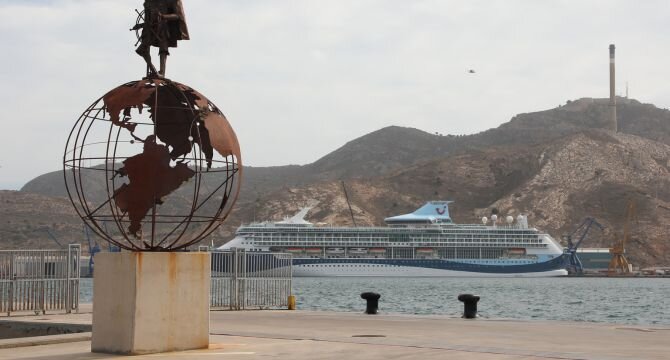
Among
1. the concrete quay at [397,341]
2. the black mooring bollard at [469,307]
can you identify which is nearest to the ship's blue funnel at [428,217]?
the black mooring bollard at [469,307]

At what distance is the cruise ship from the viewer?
12888 centimetres

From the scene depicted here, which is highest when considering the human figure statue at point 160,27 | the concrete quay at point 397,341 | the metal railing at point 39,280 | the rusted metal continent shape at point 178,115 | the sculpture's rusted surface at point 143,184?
the human figure statue at point 160,27

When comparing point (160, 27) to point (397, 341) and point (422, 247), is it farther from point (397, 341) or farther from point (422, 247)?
point (422, 247)

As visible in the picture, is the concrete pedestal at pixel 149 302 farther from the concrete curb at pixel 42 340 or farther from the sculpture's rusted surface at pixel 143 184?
the concrete curb at pixel 42 340

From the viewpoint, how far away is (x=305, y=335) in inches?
587

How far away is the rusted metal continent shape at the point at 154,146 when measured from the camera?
40.5 feet

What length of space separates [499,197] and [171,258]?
190m

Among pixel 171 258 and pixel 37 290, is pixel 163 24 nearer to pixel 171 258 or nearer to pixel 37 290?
pixel 171 258

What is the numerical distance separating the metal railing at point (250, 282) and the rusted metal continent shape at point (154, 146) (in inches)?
425

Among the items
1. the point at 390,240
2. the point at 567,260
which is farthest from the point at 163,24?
the point at 567,260

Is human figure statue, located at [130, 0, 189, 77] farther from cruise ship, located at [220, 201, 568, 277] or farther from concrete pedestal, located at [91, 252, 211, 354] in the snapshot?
cruise ship, located at [220, 201, 568, 277]

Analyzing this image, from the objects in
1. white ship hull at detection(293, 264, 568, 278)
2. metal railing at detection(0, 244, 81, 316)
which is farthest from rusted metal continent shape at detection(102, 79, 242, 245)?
white ship hull at detection(293, 264, 568, 278)

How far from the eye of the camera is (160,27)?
13.1 metres

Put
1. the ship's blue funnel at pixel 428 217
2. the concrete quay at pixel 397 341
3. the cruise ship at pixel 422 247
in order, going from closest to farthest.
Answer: the concrete quay at pixel 397 341, the cruise ship at pixel 422 247, the ship's blue funnel at pixel 428 217
